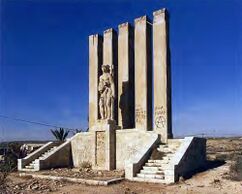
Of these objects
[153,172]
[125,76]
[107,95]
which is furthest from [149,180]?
[125,76]

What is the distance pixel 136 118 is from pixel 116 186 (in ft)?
26.7

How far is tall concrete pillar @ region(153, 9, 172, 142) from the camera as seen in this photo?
789 inches

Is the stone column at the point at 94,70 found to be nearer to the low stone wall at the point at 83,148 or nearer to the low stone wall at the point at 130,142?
the low stone wall at the point at 83,148

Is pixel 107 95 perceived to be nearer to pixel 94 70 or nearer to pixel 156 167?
pixel 94 70

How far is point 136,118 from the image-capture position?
856 inches

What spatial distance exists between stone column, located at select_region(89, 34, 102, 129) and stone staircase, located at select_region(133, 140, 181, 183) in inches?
297

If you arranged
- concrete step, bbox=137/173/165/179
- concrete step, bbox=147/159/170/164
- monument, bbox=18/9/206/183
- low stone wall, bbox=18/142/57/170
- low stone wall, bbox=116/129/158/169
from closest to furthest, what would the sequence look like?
concrete step, bbox=137/173/165/179
concrete step, bbox=147/159/170/164
monument, bbox=18/9/206/183
low stone wall, bbox=116/129/158/169
low stone wall, bbox=18/142/57/170

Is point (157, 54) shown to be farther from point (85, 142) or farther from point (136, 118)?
point (85, 142)

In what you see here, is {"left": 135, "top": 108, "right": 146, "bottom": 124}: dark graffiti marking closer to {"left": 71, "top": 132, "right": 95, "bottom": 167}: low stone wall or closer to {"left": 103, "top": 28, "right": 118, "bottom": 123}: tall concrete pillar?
{"left": 71, "top": 132, "right": 95, "bottom": 167}: low stone wall

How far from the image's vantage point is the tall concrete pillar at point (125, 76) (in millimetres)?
22688

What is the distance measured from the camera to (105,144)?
65.3 ft

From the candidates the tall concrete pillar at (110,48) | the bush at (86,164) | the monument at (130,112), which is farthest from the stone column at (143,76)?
the bush at (86,164)

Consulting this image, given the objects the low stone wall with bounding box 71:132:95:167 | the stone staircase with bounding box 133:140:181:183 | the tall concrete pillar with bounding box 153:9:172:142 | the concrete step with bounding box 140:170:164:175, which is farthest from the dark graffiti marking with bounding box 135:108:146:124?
the concrete step with bounding box 140:170:164:175

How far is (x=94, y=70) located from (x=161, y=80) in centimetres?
629
